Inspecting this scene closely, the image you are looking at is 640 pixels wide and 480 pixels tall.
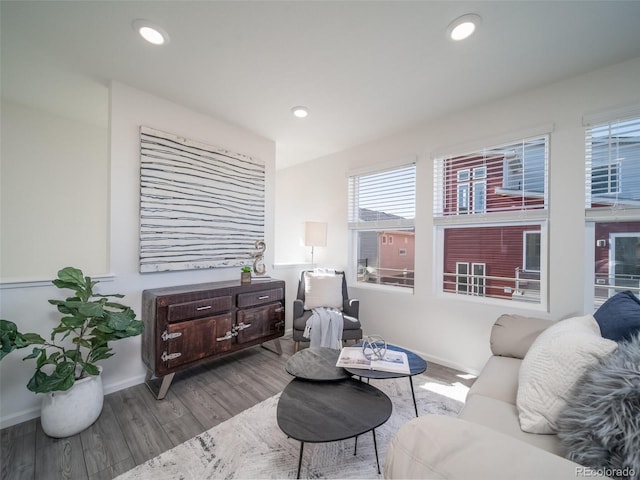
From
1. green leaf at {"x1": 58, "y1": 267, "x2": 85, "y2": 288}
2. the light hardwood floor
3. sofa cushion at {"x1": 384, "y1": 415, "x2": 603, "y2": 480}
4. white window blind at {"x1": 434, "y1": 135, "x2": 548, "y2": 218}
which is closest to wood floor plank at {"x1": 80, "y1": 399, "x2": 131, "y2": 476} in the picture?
the light hardwood floor

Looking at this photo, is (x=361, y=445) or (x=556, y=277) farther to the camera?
(x=556, y=277)

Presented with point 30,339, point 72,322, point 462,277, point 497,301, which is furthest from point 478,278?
point 30,339

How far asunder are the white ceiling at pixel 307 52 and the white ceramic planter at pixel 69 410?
91.4 inches

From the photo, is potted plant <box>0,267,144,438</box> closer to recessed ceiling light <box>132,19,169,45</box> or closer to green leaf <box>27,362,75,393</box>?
green leaf <box>27,362,75,393</box>

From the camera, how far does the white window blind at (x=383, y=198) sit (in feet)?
10.0

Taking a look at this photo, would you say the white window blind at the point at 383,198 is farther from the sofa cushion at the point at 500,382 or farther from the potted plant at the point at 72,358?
the potted plant at the point at 72,358

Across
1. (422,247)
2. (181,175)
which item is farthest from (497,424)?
(181,175)

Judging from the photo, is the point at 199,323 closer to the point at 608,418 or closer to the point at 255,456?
the point at 255,456

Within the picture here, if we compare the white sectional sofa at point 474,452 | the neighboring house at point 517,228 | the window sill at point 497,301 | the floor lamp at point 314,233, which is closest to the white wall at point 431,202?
the window sill at point 497,301

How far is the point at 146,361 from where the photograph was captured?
223 centimetres

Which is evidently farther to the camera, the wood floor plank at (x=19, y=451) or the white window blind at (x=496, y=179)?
the white window blind at (x=496, y=179)

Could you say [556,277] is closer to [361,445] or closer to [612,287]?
[612,287]

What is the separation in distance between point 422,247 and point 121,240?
294cm

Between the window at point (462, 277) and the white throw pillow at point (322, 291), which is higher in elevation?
the window at point (462, 277)
